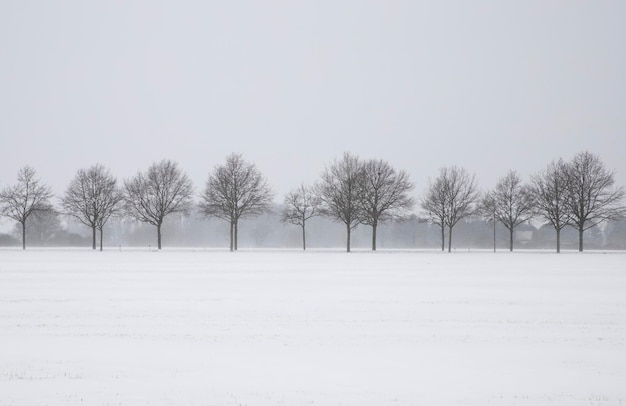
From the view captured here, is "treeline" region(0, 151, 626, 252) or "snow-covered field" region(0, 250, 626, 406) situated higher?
"treeline" region(0, 151, 626, 252)

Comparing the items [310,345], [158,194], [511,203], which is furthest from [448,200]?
[310,345]

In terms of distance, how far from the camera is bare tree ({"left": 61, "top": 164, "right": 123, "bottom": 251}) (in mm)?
77250

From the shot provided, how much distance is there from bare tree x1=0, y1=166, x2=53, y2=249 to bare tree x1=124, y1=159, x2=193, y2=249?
11436 millimetres

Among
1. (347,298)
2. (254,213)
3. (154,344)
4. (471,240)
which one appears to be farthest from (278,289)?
(471,240)

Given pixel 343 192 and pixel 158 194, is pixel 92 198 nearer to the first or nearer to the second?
pixel 158 194

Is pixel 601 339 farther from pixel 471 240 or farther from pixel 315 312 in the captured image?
pixel 471 240

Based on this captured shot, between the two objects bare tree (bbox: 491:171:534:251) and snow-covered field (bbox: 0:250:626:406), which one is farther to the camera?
bare tree (bbox: 491:171:534:251)

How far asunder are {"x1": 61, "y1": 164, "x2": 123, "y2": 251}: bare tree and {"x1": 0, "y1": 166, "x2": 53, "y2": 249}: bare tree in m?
3.10

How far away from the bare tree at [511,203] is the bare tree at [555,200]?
3.87 ft

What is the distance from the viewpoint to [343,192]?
246ft

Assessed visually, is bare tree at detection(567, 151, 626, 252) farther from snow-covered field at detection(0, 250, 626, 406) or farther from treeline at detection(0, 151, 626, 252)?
snow-covered field at detection(0, 250, 626, 406)

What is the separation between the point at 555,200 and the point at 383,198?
23.5 m

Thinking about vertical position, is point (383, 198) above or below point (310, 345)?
above

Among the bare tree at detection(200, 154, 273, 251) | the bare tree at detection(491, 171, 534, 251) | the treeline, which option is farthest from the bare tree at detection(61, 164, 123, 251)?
the bare tree at detection(491, 171, 534, 251)
